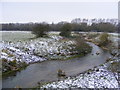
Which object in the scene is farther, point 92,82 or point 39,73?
point 39,73

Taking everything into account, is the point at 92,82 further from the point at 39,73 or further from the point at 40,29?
the point at 40,29

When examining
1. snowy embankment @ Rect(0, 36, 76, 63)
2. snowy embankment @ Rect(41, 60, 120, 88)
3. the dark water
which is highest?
snowy embankment @ Rect(0, 36, 76, 63)

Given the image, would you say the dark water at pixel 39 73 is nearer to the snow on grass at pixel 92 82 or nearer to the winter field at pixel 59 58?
the winter field at pixel 59 58

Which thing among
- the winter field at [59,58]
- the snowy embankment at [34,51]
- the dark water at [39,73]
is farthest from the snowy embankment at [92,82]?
the snowy embankment at [34,51]

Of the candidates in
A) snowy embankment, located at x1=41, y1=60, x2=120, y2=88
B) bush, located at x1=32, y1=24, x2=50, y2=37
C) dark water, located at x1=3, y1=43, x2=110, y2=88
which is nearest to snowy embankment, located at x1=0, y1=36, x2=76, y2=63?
dark water, located at x1=3, y1=43, x2=110, y2=88

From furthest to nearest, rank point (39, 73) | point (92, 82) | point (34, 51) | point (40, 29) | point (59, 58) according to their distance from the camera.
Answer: point (40, 29) < point (34, 51) < point (59, 58) < point (39, 73) < point (92, 82)

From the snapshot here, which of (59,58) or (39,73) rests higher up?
(59,58)

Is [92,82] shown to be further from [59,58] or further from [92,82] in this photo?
[59,58]

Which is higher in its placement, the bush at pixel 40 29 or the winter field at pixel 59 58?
the bush at pixel 40 29

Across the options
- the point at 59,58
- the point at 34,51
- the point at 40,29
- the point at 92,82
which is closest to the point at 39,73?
the point at 92,82

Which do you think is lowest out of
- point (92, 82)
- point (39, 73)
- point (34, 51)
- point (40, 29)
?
point (39, 73)

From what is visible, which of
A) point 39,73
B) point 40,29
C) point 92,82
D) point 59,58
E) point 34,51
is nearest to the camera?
point 92,82

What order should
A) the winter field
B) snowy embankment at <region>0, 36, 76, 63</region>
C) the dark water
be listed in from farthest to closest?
snowy embankment at <region>0, 36, 76, 63</region> → the dark water → the winter field

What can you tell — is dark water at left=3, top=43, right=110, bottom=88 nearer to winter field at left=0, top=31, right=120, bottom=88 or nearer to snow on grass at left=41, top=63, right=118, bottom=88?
winter field at left=0, top=31, right=120, bottom=88
